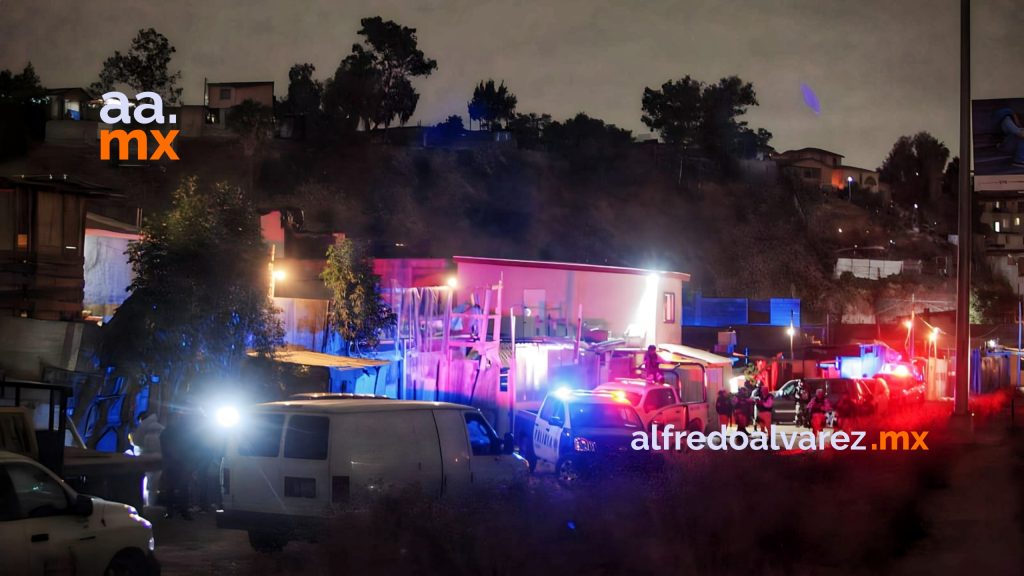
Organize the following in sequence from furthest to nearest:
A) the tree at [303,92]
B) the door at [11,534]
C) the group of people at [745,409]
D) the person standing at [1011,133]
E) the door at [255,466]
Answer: the tree at [303,92] < the group of people at [745,409] < the person standing at [1011,133] < the door at [255,466] < the door at [11,534]

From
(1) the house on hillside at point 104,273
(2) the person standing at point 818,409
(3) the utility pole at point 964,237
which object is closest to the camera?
(3) the utility pole at point 964,237

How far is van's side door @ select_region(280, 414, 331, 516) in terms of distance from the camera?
11.7 m

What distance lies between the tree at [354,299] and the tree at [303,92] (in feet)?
201

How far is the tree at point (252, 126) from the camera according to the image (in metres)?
75.8

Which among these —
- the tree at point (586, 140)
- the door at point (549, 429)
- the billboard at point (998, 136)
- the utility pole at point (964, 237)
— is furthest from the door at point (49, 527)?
the tree at point (586, 140)

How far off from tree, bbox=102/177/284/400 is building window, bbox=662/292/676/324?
22869 mm

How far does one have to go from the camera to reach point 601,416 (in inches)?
780

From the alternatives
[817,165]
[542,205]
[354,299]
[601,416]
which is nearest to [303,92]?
[542,205]

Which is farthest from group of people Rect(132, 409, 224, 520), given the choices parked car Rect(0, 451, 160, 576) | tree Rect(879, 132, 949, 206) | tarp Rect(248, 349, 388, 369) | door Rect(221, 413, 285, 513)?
tree Rect(879, 132, 949, 206)

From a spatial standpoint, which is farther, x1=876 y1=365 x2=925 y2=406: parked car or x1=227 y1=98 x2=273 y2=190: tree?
x1=227 y1=98 x2=273 y2=190: tree

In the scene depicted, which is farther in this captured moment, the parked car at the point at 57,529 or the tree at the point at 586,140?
the tree at the point at 586,140

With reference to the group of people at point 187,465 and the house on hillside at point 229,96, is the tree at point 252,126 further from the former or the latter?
the group of people at point 187,465

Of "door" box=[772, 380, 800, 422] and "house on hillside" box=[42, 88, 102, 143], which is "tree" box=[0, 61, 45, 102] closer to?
"house on hillside" box=[42, 88, 102, 143]

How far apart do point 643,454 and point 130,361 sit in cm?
1011
